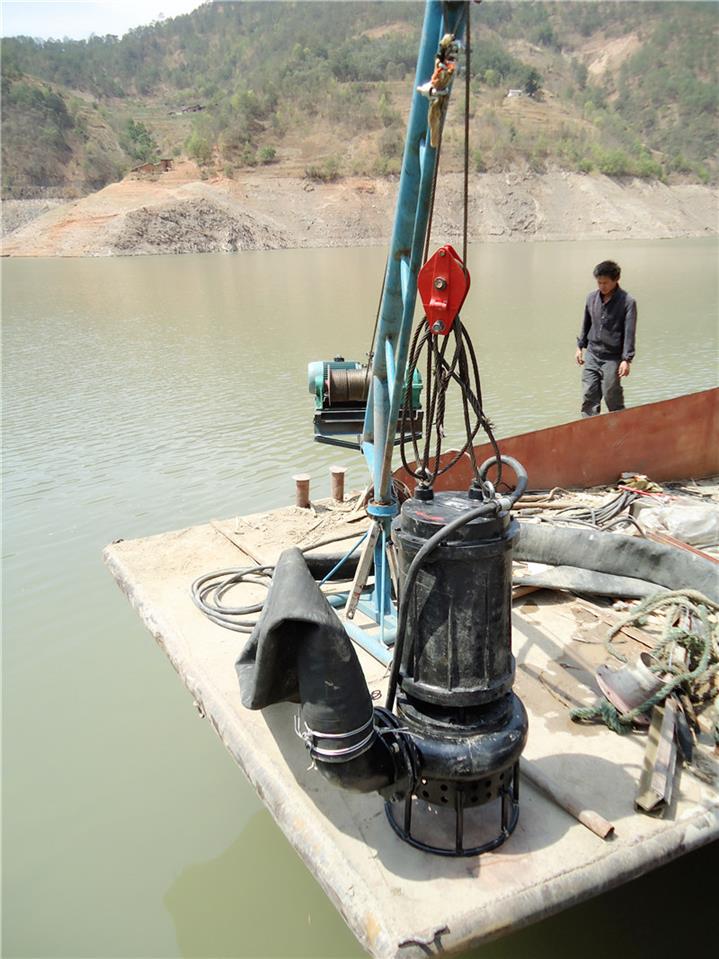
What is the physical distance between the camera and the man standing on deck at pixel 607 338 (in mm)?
5730

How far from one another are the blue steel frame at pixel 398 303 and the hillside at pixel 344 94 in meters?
49.5

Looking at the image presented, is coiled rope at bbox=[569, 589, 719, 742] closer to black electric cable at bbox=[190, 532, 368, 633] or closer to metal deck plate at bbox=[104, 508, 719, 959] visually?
metal deck plate at bbox=[104, 508, 719, 959]

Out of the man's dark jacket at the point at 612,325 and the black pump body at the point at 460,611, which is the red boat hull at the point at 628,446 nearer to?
the man's dark jacket at the point at 612,325

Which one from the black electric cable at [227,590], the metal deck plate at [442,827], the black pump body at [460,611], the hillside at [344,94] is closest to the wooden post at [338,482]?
the black electric cable at [227,590]

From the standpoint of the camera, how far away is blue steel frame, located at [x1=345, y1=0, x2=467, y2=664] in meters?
2.66

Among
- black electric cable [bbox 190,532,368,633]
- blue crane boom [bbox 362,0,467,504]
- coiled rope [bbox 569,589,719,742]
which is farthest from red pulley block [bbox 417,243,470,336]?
coiled rope [bbox 569,589,719,742]

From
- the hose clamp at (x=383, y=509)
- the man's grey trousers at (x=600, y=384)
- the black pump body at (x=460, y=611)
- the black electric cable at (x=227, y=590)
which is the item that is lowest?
the black electric cable at (x=227, y=590)

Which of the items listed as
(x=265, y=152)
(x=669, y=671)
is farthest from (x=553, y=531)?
(x=265, y=152)

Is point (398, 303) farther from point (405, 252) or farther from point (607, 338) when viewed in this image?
point (607, 338)

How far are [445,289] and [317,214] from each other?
4580 centimetres

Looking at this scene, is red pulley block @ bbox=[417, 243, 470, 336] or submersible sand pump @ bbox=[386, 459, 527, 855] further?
red pulley block @ bbox=[417, 243, 470, 336]

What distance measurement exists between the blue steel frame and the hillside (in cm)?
4947

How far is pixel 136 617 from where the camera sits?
484cm

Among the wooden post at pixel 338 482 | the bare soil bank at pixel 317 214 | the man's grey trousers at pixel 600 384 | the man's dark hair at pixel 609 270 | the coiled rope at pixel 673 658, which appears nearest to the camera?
the coiled rope at pixel 673 658
